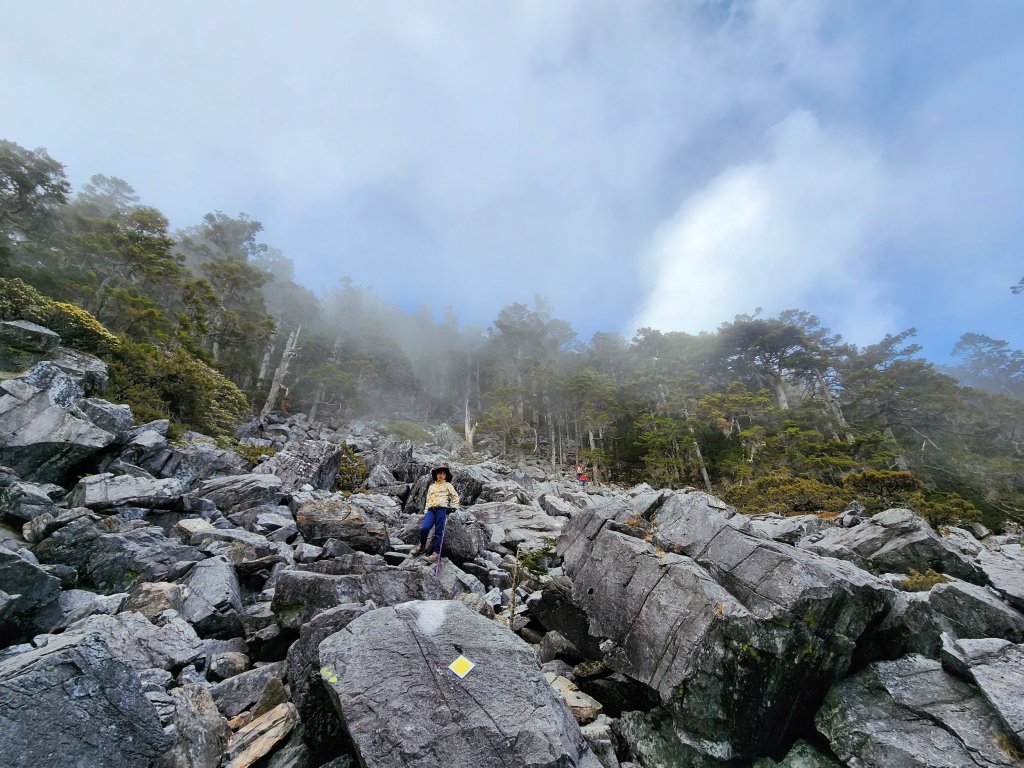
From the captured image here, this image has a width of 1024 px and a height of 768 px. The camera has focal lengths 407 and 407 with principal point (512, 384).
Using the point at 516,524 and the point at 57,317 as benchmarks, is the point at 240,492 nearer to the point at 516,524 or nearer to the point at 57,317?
the point at 516,524

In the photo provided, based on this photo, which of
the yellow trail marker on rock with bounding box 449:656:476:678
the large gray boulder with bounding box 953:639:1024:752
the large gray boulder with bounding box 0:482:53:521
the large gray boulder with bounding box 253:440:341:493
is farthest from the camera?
the large gray boulder with bounding box 253:440:341:493

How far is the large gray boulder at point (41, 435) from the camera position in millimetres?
10312

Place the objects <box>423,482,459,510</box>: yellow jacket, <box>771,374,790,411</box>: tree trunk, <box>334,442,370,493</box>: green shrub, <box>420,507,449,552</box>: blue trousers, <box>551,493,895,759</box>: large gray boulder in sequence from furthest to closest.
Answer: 1. <box>771,374,790,411</box>: tree trunk
2. <box>334,442,370,493</box>: green shrub
3. <box>420,507,449,552</box>: blue trousers
4. <box>423,482,459,510</box>: yellow jacket
5. <box>551,493,895,759</box>: large gray boulder

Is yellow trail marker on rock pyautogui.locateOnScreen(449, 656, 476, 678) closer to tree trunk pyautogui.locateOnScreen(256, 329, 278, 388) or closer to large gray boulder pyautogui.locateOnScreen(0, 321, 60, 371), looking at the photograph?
large gray boulder pyautogui.locateOnScreen(0, 321, 60, 371)

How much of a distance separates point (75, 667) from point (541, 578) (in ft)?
25.2

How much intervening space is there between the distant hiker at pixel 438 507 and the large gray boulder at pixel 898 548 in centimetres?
1158

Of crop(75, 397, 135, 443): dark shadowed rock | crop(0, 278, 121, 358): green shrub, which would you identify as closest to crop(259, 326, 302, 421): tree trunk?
crop(0, 278, 121, 358): green shrub

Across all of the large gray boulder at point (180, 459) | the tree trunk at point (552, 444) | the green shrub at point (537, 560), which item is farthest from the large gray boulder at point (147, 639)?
the tree trunk at point (552, 444)

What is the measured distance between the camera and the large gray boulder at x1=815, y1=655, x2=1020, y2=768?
4625mm

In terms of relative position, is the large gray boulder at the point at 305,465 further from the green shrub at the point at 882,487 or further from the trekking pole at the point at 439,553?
the green shrub at the point at 882,487

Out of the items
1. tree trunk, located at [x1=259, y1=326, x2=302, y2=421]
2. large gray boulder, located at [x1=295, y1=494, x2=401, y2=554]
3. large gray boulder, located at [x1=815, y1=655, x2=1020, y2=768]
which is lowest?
large gray boulder, located at [x1=815, y1=655, x2=1020, y2=768]

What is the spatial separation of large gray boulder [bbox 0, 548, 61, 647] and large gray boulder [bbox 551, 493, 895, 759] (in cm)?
775

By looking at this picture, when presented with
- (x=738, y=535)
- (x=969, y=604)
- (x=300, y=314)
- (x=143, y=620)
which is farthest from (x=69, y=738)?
(x=300, y=314)

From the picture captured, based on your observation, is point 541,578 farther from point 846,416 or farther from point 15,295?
point 846,416
